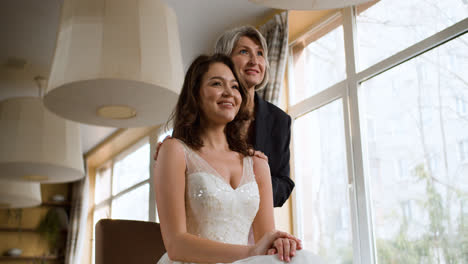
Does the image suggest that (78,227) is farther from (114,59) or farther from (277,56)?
(114,59)

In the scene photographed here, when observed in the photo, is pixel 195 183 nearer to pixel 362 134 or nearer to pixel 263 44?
pixel 263 44

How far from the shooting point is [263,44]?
109 inches

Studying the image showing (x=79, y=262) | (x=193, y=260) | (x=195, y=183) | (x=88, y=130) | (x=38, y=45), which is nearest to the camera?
(x=193, y=260)

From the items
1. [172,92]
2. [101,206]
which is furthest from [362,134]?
[101,206]

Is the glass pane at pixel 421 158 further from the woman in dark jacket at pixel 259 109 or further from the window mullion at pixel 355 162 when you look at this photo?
the woman in dark jacket at pixel 259 109

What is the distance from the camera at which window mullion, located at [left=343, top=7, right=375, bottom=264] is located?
3.71 m

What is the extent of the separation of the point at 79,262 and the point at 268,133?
7.74 meters

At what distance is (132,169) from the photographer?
28.2 ft

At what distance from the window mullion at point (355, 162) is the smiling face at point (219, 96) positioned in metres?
2.06

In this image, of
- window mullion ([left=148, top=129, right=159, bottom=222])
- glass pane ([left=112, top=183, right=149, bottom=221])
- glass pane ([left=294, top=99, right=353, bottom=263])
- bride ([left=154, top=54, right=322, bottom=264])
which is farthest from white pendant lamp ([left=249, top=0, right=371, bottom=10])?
glass pane ([left=112, top=183, right=149, bottom=221])

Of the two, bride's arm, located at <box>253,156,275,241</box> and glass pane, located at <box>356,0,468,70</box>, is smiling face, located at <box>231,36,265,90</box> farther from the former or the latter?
glass pane, located at <box>356,0,468,70</box>

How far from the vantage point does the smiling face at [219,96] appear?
1.93 meters

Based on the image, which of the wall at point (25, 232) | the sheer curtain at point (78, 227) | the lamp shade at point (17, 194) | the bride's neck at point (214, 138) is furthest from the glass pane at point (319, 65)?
the wall at point (25, 232)

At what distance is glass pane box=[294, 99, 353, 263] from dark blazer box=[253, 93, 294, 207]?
4.65 feet
